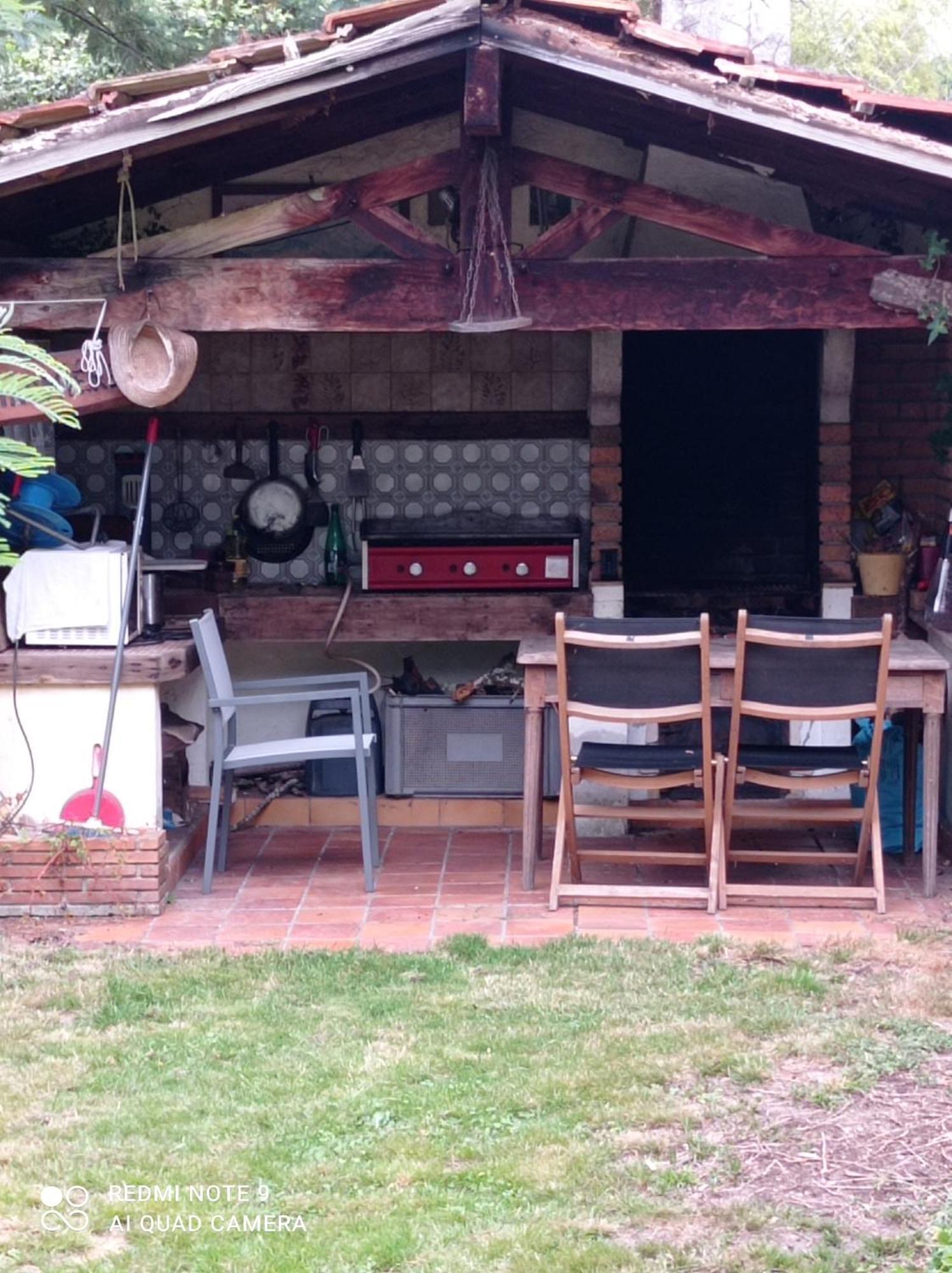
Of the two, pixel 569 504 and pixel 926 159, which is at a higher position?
pixel 926 159

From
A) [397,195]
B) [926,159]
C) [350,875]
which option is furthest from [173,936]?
[926,159]

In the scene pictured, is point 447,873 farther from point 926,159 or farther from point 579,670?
point 926,159

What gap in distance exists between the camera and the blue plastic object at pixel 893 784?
662 cm

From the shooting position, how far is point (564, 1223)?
331cm

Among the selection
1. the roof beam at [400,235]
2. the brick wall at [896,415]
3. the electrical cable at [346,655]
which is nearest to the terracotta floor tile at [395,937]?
the electrical cable at [346,655]

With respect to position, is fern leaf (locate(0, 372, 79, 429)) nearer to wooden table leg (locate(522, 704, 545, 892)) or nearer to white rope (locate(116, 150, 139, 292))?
white rope (locate(116, 150, 139, 292))

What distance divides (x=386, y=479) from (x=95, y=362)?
7.42 ft

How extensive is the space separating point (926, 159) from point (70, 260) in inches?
118

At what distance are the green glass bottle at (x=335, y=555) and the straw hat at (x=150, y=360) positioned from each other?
74.7 inches

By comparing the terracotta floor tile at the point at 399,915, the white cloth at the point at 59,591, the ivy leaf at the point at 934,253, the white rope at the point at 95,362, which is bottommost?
the terracotta floor tile at the point at 399,915

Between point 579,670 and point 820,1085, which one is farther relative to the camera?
point 579,670

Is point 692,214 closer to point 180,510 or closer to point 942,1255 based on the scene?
point 180,510

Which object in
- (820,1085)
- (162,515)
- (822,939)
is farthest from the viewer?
(162,515)

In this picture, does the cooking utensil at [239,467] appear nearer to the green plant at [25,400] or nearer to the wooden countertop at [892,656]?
the wooden countertop at [892,656]
